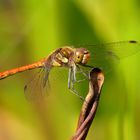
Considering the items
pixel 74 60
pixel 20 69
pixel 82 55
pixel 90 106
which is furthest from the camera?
pixel 20 69

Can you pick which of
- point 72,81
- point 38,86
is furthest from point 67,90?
point 38,86

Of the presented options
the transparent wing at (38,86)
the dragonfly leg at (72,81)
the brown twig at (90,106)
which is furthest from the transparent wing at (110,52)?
the brown twig at (90,106)

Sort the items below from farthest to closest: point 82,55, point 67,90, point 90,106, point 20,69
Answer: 1. point 20,69
2. point 82,55
3. point 67,90
4. point 90,106

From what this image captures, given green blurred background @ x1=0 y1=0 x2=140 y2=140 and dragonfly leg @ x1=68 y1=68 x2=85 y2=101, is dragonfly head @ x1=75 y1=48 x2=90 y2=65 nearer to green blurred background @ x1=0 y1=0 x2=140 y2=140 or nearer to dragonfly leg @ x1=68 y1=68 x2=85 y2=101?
dragonfly leg @ x1=68 y1=68 x2=85 y2=101

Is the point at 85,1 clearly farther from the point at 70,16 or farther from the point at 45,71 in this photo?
the point at 45,71

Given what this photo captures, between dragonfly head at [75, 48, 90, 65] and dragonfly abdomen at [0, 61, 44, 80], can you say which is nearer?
dragonfly head at [75, 48, 90, 65]

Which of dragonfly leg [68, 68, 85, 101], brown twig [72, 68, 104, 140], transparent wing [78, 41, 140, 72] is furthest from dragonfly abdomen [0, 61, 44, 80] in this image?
brown twig [72, 68, 104, 140]

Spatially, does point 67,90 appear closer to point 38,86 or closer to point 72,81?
point 72,81

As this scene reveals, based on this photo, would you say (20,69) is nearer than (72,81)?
No
